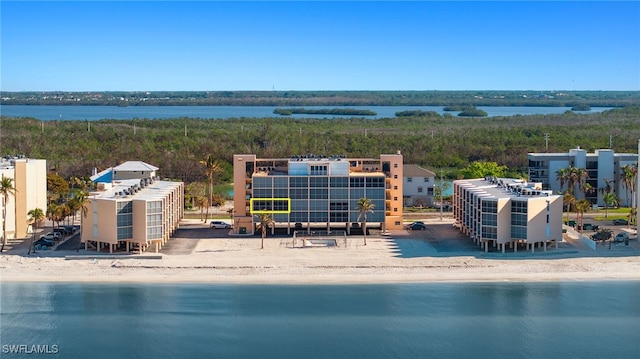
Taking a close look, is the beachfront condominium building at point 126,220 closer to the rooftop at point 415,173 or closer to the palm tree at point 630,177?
the rooftop at point 415,173

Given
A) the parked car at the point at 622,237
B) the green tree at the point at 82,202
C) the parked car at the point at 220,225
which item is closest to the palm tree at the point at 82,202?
the green tree at the point at 82,202

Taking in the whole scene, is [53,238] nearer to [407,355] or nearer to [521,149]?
[407,355]

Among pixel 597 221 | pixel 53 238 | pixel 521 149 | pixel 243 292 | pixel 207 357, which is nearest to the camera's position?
pixel 207 357

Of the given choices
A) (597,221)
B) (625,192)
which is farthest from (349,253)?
(625,192)

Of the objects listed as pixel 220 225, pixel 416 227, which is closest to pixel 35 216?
pixel 220 225

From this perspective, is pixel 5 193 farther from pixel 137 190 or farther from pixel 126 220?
pixel 137 190
